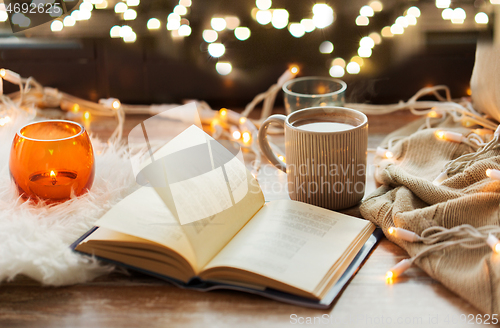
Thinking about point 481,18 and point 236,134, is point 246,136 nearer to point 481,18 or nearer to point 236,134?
point 236,134

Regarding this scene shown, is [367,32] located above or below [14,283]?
above

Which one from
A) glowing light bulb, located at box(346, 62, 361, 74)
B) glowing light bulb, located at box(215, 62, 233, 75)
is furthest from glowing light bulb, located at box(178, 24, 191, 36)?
glowing light bulb, located at box(346, 62, 361, 74)

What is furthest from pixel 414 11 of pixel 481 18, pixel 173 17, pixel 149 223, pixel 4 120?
pixel 4 120

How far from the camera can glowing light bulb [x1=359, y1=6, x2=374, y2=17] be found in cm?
102

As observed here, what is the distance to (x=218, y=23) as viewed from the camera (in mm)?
1055

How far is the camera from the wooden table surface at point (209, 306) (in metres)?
0.52

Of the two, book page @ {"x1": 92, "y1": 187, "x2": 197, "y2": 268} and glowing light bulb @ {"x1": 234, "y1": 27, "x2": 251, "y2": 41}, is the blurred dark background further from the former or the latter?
book page @ {"x1": 92, "y1": 187, "x2": 197, "y2": 268}

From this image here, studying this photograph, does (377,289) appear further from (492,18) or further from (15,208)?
(492,18)

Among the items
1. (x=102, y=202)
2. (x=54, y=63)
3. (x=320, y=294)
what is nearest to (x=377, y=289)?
(x=320, y=294)

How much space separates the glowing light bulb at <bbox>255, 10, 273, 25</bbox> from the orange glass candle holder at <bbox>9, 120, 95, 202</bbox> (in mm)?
514

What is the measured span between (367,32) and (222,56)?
0.34 meters

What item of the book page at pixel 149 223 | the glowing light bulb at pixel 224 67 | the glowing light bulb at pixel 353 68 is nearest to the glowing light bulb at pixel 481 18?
the glowing light bulb at pixel 353 68

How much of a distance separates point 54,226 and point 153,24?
1.94ft

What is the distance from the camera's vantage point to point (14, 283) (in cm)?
58
